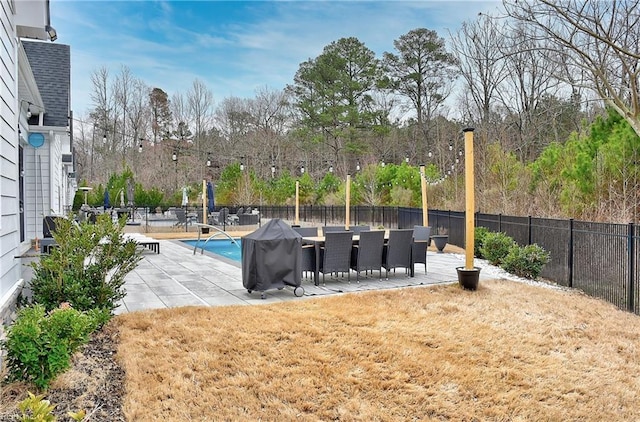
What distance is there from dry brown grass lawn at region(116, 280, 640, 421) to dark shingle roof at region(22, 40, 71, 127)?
21.9ft

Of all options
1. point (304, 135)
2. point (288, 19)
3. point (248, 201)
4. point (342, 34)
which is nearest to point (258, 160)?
point (304, 135)

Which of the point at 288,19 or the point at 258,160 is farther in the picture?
the point at 258,160

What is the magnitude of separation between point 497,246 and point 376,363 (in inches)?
242

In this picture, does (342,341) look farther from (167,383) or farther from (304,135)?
(304,135)

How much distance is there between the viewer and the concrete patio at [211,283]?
6.13 metres

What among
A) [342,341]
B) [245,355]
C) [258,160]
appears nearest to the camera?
[245,355]

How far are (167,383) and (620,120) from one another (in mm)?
11660

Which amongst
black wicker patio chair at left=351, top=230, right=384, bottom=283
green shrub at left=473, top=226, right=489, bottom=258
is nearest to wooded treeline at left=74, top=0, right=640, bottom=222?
green shrub at left=473, top=226, right=489, bottom=258

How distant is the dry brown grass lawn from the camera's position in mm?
3625

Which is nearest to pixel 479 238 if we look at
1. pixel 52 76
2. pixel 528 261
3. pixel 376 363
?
pixel 528 261

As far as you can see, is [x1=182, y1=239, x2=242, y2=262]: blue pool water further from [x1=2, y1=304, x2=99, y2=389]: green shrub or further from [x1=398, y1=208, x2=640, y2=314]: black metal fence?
[x1=2, y1=304, x2=99, y2=389]: green shrub

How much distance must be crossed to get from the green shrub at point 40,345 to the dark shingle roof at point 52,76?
7.38 m

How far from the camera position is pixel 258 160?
109 ft

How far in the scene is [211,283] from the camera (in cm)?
738
